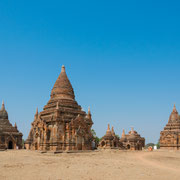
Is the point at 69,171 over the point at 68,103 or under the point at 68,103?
under

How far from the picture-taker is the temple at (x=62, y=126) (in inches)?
1167

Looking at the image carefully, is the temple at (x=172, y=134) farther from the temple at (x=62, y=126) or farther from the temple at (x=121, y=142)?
the temple at (x=62, y=126)

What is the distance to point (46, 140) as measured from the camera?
29.9 metres

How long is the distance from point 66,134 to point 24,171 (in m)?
15.2

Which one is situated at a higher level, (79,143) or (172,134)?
(172,134)

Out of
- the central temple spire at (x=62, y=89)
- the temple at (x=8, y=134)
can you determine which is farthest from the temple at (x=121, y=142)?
the central temple spire at (x=62, y=89)

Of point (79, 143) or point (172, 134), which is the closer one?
point (79, 143)

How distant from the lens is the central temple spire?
112ft

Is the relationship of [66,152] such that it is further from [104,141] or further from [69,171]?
[104,141]

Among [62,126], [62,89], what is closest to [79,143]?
[62,126]

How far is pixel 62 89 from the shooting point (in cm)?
3425

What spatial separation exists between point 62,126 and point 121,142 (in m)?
31.5

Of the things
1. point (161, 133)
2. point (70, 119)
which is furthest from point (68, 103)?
point (161, 133)

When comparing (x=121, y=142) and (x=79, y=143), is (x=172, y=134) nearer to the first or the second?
(x=121, y=142)
